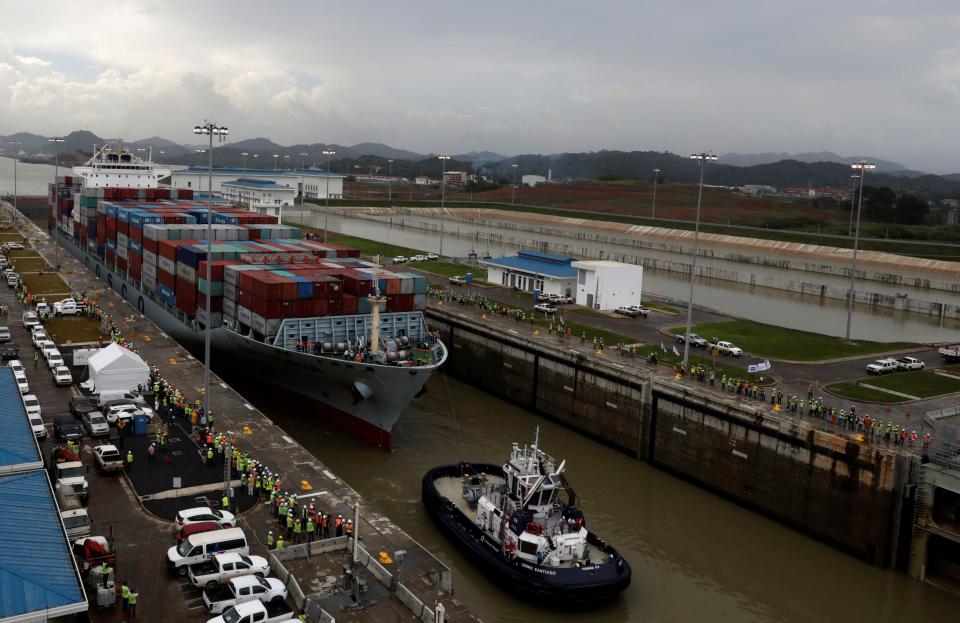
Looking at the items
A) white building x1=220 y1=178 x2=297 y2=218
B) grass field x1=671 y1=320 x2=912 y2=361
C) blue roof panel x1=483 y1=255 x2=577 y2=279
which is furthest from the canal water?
white building x1=220 y1=178 x2=297 y2=218

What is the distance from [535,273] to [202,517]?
4769 centimetres

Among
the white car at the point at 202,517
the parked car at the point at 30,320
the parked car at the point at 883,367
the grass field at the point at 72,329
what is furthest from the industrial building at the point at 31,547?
the parked car at the point at 883,367

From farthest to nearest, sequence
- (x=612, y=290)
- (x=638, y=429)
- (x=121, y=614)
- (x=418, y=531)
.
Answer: (x=612, y=290), (x=638, y=429), (x=418, y=531), (x=121, y=614)

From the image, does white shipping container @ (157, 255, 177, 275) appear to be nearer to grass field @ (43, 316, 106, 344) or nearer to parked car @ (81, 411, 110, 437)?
grass field @ (43, 316, 106, 344)

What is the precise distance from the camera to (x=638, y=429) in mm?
41188

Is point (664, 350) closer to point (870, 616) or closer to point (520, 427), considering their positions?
point (520, 427)

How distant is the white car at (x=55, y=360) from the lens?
38.9 meters

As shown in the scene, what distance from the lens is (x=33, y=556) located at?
56.3 feet

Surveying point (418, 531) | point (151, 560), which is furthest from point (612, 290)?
point (151, 560)

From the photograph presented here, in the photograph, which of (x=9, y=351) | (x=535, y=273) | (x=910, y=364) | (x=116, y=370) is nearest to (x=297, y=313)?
(x=116, y=370)

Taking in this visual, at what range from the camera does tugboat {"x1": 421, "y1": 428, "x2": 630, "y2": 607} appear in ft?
82.3

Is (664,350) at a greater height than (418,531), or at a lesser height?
greater

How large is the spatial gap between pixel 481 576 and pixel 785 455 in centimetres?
1494

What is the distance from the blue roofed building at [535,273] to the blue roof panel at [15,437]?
4497 centimetres
